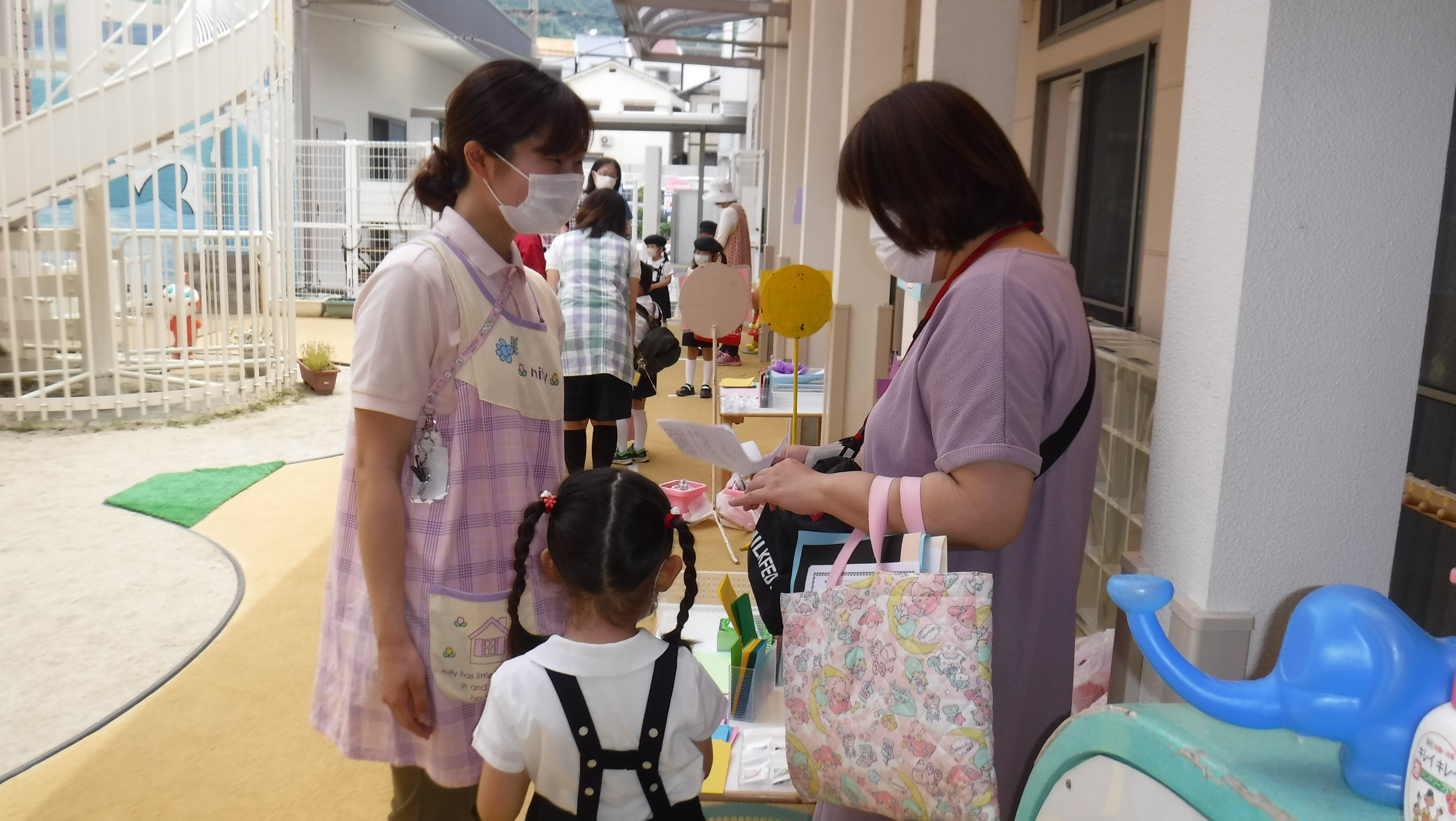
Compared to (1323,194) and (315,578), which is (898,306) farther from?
(1323,194)

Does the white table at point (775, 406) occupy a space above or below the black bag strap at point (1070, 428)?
below

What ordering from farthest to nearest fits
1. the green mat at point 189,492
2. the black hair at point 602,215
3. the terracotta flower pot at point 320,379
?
the terracotta flower pot at point 320,379 < the black hair at point 602,215 < the green mat at point 189,492

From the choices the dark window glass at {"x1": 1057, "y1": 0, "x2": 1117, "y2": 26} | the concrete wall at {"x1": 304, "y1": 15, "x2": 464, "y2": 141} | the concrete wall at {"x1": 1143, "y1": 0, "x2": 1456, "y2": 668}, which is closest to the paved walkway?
the concrete wall at {"x1": 1143, "y1": 0, "x2": 1456, "y2": 668}

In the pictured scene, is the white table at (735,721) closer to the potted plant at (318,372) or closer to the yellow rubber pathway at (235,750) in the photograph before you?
the yellow rubber pathway at (235,750)

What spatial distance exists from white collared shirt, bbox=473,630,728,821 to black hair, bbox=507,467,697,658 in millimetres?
63

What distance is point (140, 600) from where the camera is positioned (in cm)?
404

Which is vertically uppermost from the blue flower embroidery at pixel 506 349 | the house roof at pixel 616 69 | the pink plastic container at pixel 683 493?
the house roof at pixel 616 69

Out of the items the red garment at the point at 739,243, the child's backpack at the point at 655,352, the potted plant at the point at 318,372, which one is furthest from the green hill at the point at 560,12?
the child's backpack at the point at 655,352

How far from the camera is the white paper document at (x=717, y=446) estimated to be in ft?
5.29

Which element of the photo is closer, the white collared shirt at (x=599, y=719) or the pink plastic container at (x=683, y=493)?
the white collared shirt at (x=599, y=719)

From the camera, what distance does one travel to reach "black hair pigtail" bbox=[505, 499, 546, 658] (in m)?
1.52

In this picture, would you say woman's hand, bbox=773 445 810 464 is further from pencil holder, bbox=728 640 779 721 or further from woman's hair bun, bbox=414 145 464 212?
woman's hair bun, bbox=414 145 464 212

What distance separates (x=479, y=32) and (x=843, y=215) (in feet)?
56.7

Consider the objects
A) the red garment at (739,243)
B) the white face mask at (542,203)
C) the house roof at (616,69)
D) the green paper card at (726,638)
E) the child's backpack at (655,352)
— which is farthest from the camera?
the house roof at (616,69)
